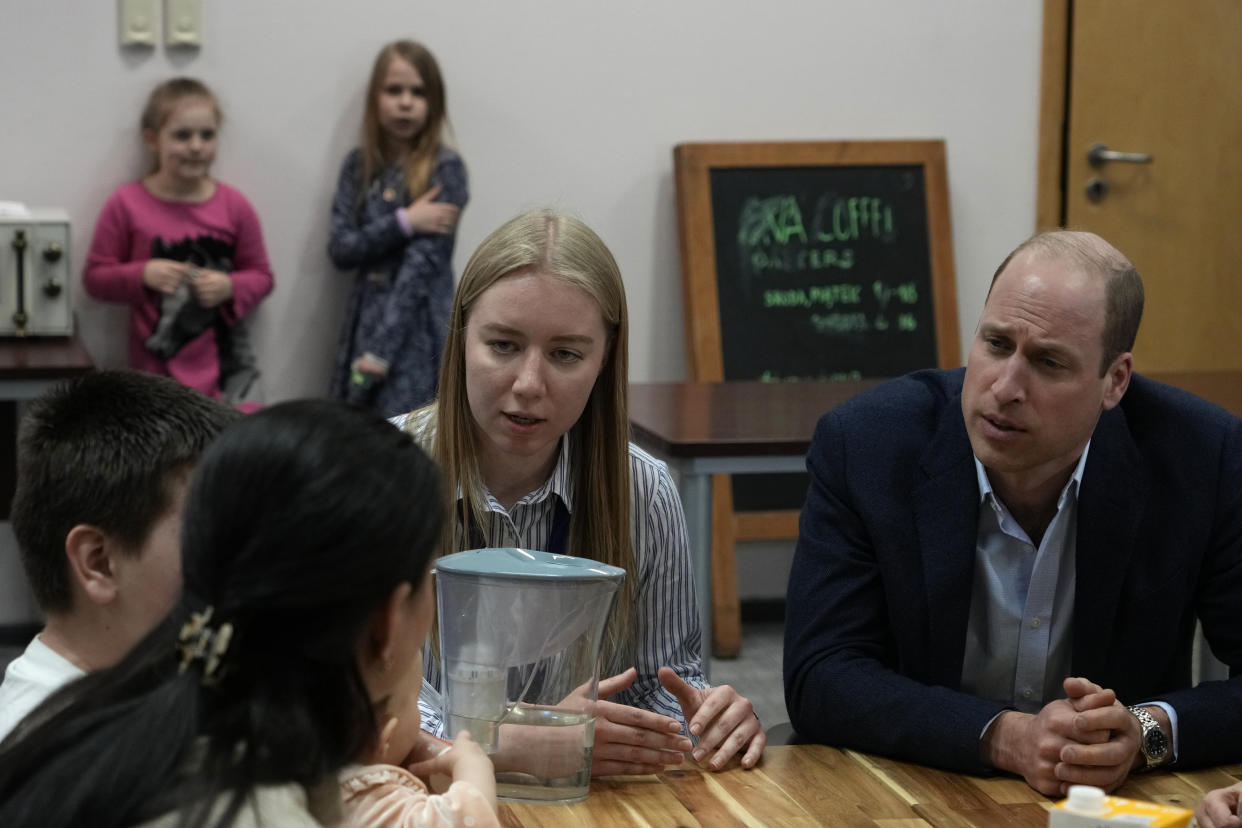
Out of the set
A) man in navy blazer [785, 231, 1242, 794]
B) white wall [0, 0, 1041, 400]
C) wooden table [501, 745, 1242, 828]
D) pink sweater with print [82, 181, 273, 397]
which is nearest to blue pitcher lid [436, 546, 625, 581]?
wooden table [501, 745, 1242, 828]

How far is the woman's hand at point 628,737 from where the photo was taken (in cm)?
176

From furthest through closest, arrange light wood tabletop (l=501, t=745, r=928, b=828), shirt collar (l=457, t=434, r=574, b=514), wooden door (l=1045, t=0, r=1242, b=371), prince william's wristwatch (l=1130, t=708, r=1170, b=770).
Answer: wooden door (l=1045, t=0, r=1242, b=371), shirt collar (l=457, t=434, r=574, b=514), prince william's wristwatch (l=1130, t=708, r=1170, b=770), light wood tabletop (l=501, t=745, r=928, b=828)

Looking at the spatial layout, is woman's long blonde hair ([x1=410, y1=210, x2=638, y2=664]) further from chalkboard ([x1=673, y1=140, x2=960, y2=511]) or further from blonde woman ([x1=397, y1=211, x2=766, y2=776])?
chalkboard ([x1=673, y1=140, x2=960, y2=511])

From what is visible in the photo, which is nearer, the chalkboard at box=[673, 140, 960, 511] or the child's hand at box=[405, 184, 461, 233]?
the child's hand at box=[405, 184, 461, 233]

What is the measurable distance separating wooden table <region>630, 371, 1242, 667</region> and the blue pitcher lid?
131cm

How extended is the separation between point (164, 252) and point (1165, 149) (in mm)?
3456

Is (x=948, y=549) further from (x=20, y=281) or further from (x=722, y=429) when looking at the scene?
(x=20, y=281)

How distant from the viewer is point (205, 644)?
1120 mm

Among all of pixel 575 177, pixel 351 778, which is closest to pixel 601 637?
pixel 351 778

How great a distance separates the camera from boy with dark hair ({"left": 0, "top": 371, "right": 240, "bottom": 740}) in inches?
62.1

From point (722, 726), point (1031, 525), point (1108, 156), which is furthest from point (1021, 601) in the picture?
point (1108, 156)

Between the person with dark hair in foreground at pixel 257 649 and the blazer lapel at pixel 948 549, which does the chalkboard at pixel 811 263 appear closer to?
the blazer lapel at pixel 948 549

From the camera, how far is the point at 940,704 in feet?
6.25

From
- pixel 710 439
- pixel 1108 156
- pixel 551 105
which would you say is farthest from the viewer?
pixel 1108 156
